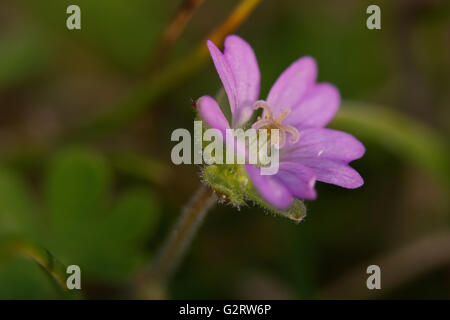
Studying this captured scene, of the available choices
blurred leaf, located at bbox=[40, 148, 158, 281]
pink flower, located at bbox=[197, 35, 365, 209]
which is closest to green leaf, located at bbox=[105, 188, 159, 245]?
blurred leaf, located at bbox=[40, 148, 158, 281]

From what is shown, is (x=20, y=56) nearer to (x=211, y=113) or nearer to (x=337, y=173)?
(x=211, y=113)

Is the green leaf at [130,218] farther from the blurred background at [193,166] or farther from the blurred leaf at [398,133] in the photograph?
Result: the blurred leaf at [398,133]

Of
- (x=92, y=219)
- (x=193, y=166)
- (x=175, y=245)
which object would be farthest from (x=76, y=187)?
(x=193, y=166)

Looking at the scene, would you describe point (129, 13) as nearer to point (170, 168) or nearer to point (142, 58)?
point (142, 58)

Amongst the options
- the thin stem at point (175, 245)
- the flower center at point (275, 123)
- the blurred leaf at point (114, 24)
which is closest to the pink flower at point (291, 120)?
the flower center at point (275, 123)

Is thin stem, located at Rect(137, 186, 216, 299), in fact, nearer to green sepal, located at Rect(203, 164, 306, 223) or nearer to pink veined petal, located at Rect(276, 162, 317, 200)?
green sepal, located at Rect(203, 164, 306, 223)

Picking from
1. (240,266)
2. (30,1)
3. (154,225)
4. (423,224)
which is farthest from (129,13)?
(423,224)
